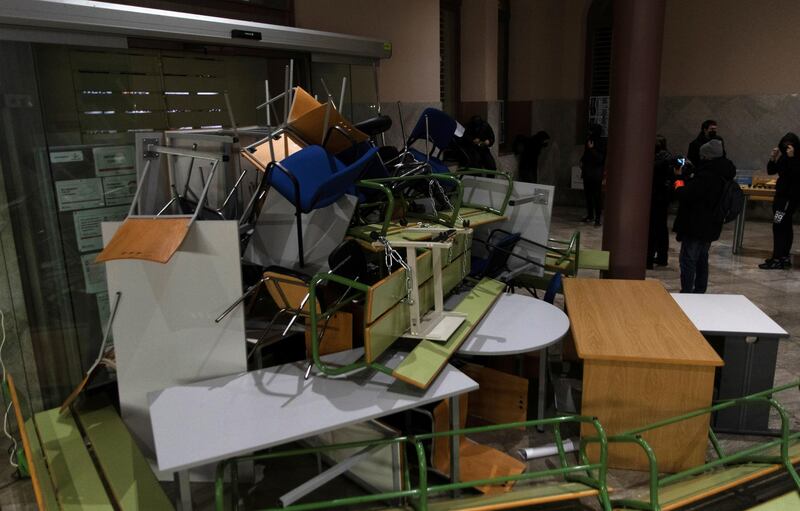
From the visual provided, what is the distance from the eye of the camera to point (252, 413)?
8.36 feet

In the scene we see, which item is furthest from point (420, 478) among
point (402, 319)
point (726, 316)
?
point (726, 316)

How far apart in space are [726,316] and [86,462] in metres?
3.48

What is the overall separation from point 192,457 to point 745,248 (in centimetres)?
718

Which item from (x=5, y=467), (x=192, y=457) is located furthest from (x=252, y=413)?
(x=5, y=467)

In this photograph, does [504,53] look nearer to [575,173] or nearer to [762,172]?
[575,173]

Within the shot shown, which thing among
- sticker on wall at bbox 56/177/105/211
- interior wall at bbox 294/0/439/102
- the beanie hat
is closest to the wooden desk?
the beanie hat

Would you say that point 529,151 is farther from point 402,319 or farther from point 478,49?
point 402,319

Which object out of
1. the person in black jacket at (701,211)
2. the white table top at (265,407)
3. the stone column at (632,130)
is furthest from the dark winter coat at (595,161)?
the white table top at (265,407)

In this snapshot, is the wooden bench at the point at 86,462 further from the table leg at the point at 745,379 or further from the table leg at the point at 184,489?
the table leg at the point at 745,379

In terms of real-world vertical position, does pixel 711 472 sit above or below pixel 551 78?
below

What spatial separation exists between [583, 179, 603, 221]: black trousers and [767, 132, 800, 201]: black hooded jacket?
2.48 meters

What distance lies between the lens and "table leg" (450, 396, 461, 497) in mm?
2825

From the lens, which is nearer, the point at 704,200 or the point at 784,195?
the point at 704,200

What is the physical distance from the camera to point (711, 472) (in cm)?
290
